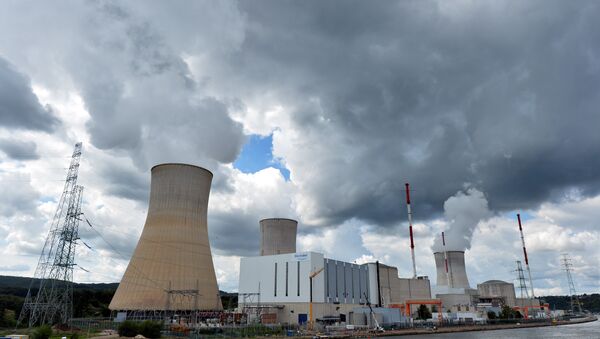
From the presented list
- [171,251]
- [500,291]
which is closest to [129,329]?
[171,251]

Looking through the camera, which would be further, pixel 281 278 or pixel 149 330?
pixel 281 278

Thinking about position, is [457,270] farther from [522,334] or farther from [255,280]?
[255,280]

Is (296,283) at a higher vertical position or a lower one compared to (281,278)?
lower

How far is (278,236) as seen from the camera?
6119 cm

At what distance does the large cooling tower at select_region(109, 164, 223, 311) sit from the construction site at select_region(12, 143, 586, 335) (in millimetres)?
87

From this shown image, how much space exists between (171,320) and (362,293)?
29444 mm

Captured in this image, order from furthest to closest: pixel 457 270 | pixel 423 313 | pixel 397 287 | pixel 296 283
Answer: pixel 457 270 < pixel 397 287 < pixel 423 313 < pixel 296 283

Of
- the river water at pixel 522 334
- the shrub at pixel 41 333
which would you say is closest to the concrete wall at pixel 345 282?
the river water at pixel 522 334

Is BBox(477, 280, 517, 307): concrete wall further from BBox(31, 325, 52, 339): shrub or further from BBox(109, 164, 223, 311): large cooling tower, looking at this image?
BBox(31, 325, 52, 339): shrub

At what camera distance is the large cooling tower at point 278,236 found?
61.1m

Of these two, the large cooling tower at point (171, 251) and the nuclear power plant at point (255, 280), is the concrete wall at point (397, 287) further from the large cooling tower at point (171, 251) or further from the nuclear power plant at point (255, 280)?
the large cooling tower at point (171, 251)

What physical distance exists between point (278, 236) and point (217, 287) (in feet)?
64.2

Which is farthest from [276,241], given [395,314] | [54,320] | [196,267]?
[54,320]

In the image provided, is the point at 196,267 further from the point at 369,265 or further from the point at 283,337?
the point at 369,265
